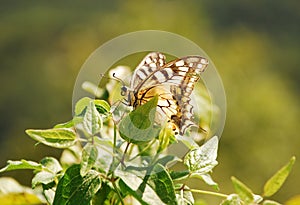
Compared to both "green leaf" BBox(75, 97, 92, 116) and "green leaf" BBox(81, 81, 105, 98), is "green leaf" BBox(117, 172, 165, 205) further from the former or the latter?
"green leaf" BBox(81, 81, 105, 98)


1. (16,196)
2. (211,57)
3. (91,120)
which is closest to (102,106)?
(91,120)

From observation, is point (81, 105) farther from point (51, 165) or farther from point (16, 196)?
point (16, 196)

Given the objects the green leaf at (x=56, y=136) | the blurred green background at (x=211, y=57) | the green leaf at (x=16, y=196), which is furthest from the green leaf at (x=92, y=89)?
the blurred green background at (x=211, y=57)

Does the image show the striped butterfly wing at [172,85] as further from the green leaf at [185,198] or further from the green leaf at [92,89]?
the green leaf at [92,89]

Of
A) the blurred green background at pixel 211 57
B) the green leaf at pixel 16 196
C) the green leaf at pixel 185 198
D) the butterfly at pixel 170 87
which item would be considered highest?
the butterfly at pixel 170 87

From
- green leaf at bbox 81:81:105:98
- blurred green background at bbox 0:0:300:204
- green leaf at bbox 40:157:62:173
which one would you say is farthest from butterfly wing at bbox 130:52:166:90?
blurred green background at bbox 0:0:300:204

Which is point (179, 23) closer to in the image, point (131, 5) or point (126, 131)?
point (131, 5)
